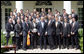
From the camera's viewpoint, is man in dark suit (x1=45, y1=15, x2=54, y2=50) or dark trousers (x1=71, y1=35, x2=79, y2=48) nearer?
man in dark suit (x1=45, y1=15, x2=54, y2=50)


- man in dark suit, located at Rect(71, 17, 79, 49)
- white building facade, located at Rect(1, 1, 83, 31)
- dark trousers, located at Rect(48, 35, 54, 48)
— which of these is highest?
white building facade, located at Rect(1, 1, 83, 31)

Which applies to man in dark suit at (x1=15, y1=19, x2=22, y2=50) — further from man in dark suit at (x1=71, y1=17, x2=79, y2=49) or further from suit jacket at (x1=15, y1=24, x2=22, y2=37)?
man in dark suit at (x1=71, y1=17, x2=79, y2=49)

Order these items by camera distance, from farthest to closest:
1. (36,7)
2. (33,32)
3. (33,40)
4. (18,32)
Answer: (36,7) < (33,40) < (33,32) < (18,32)

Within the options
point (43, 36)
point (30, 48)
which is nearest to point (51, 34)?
point (43, 36)

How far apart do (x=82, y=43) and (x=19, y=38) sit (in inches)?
244

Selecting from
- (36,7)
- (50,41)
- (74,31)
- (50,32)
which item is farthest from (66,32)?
(36,7)

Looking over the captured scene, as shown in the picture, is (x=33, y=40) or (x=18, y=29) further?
(x=33, y=40)

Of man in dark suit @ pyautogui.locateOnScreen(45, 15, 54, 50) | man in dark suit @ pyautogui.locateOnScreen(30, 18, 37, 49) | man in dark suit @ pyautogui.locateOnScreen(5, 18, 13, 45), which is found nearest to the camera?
man in dark suit @ pyautogui.locateOnScreen(45, 15, 54, 50)

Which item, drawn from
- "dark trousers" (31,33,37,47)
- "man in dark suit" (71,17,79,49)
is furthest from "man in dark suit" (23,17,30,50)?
"man in dark suit" (71,17,79,49)

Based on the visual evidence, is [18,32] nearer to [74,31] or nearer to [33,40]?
[33,40]

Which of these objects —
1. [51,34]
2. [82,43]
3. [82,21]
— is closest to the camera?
[82,43]

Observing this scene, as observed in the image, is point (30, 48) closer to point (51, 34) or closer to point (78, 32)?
point (51, 34)

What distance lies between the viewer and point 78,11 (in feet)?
94.3

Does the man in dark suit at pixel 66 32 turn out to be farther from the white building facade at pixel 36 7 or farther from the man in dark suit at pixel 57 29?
the white building facade at pixel 36 7
